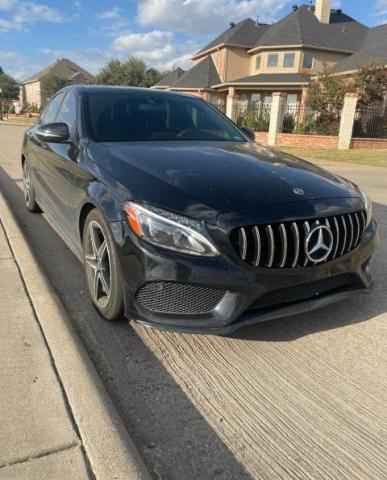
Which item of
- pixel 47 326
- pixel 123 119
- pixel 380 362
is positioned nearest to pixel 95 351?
pixel 47 326

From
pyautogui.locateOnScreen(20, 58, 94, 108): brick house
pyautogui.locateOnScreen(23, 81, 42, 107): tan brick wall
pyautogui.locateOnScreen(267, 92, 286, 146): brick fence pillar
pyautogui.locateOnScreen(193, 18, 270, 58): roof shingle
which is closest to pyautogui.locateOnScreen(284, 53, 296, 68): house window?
pyautogui.locateOnScreen(193, 18, 270, 58): roof shingle

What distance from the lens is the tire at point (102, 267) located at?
2.82m

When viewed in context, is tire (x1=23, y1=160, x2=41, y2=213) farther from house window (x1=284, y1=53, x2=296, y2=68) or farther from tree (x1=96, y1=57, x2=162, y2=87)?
tree (x1=96, y1=57, x2=162, y2=87)

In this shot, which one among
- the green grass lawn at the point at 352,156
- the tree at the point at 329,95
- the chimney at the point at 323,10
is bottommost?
the green grass lawn at the point at 352,156

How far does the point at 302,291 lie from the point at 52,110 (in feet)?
12.7

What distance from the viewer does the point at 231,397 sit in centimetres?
241

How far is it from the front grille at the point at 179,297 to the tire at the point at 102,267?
0.87 feet

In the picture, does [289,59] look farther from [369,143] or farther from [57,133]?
[57,133]

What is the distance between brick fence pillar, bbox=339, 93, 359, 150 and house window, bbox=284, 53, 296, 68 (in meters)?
16.6

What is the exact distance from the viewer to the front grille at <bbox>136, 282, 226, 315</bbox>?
2564 mm

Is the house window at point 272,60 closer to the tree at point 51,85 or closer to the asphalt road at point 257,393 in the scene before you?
the asphalt road at point 257,393

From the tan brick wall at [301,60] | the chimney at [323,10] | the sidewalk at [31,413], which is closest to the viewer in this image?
the sidewalk at [31,413]

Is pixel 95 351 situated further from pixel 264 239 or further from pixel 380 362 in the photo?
A: pixel 380 362

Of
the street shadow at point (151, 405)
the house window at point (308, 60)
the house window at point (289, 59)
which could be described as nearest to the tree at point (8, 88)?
the house window at point (289, 59)
